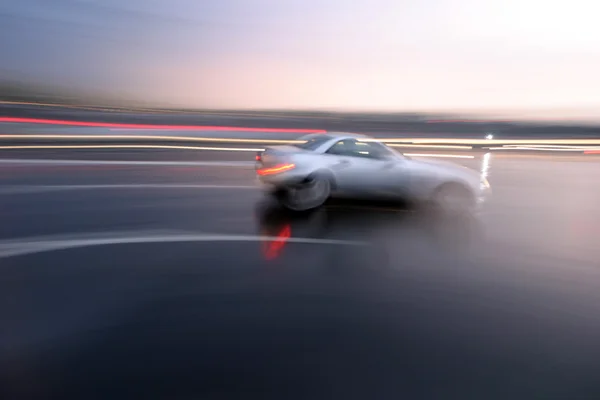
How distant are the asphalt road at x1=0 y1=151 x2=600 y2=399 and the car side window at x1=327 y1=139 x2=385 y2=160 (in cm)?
89

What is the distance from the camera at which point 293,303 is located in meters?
4.23

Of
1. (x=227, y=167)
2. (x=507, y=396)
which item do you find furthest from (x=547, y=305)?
(x=227, y=167)

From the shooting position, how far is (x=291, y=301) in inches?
168

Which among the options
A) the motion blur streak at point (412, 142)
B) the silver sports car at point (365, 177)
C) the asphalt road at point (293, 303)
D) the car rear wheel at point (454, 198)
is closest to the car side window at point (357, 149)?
the silver sports car at point (365, 177)

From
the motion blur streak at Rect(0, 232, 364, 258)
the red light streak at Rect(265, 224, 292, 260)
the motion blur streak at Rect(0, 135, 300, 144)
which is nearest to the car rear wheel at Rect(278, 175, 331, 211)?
the red light streak at Rect(265, 224, 292, 260)

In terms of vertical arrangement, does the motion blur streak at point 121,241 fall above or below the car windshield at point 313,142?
below

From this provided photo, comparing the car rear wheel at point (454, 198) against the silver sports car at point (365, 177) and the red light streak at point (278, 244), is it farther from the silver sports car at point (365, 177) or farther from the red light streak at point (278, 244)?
the red light streak at point (278, 244)

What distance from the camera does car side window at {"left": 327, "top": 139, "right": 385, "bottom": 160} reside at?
8.21 metres

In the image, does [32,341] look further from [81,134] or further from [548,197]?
[81,134]

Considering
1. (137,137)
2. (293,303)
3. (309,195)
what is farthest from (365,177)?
(137,137)

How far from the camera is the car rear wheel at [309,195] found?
8.06 metres

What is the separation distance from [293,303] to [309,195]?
13.3 feet

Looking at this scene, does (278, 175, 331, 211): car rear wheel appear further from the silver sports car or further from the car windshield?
the car windshield

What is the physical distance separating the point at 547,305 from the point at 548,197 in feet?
21.6
